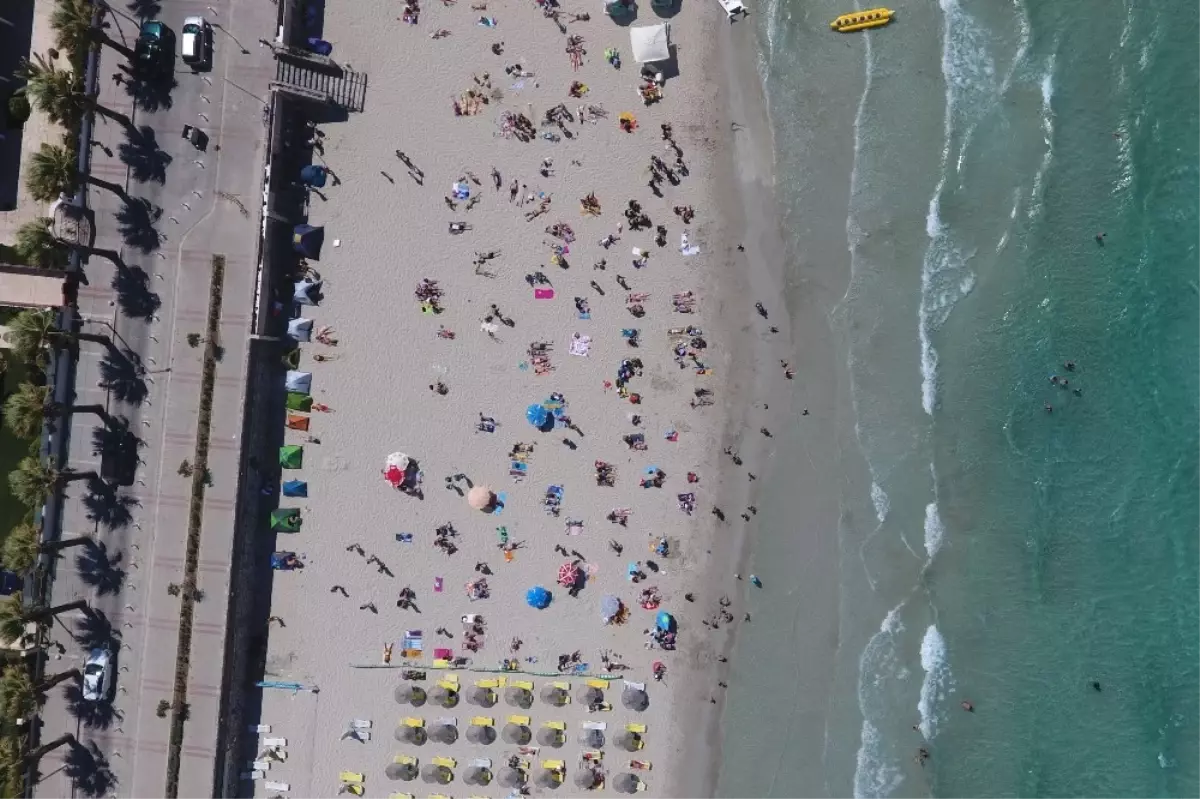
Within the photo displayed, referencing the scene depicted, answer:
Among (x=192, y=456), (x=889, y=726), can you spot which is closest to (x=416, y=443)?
(x=192, y=456)

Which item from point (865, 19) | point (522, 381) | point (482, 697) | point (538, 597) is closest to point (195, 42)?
point (522, 381)

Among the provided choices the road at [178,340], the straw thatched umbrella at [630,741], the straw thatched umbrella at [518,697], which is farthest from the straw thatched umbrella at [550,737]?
the road at [178,340]

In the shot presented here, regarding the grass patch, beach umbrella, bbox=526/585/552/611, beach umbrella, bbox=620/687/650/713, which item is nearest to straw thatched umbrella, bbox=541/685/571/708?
beach umbrella, bbox=620/687/650/713

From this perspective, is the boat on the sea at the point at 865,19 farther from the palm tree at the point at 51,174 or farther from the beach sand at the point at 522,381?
the palm tree at the point at 51,174

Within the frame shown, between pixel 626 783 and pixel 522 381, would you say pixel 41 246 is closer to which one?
pixel 522 381

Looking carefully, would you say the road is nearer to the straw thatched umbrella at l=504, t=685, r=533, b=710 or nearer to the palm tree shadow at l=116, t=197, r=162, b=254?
the palm tree shadow at l=116, t=197, r=162, b=254
